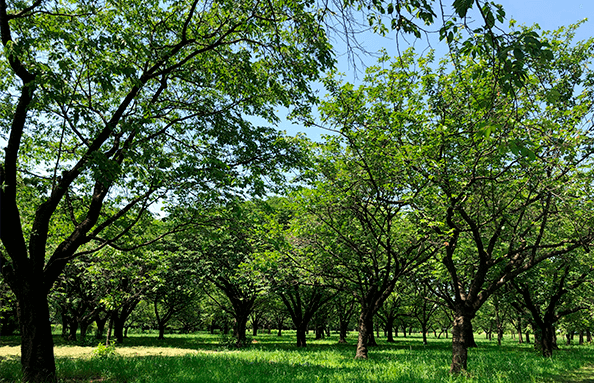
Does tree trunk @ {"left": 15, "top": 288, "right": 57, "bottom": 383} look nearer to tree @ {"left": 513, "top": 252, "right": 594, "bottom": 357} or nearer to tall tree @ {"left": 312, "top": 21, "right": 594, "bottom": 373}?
tall tree @ {"left": 312, "top": 21, "right": 594, "bottom": 373}

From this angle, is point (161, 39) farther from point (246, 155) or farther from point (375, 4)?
point (375, 4)

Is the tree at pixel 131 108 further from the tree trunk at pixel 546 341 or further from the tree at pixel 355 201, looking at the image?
the tree trunk at pixel 546 341

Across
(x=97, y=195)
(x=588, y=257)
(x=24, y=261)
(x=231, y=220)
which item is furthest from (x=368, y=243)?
(x=588, y=257)

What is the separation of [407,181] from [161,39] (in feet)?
25.2

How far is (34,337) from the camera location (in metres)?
8.09

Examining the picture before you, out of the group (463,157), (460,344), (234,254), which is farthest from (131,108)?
(234,254)

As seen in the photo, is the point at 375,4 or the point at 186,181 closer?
the point at 375,4

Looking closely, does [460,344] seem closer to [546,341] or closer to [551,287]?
[546,341]

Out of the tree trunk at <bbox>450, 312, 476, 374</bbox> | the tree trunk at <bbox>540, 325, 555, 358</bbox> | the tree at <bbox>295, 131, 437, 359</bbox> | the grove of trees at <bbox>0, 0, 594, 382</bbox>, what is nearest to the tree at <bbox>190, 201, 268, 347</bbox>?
the grove of trees at <bbox>0, 0, 594, 382</bbox>

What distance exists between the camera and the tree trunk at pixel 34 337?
7.88 m

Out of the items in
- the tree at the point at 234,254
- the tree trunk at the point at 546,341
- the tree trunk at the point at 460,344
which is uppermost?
the tree at the point at 234,254

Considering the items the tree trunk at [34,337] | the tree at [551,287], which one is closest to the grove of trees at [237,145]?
the tree trunk at [34,337]

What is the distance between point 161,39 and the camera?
28.5ft

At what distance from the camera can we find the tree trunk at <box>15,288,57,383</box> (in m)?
7.88
